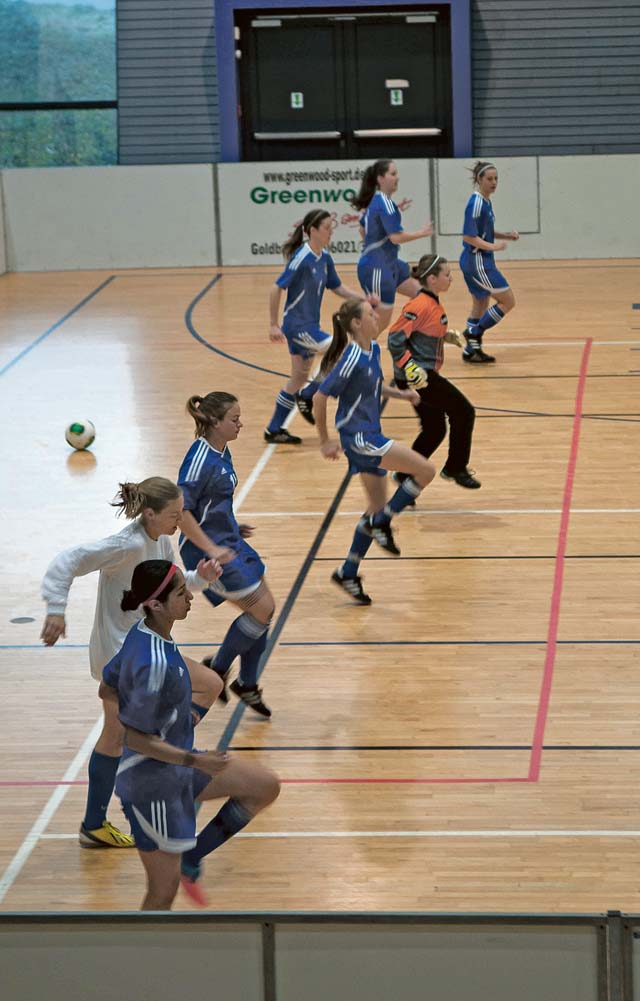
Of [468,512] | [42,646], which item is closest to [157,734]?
[42,646]

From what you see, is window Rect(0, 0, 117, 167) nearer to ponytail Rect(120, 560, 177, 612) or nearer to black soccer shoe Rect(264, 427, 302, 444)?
black soccer shoe Rect(264, 427, 302, 444)

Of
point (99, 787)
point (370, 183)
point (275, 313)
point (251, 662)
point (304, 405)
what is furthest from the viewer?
point (370, 183)

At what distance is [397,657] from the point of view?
858cm

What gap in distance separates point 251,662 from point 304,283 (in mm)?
5693

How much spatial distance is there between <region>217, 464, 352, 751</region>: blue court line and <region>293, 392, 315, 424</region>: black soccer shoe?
3.66 feet

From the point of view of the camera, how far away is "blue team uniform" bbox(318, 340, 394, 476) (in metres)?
9.06

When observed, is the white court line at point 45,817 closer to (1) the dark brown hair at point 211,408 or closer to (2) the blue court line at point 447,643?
(2) the blue court line at point 447,643

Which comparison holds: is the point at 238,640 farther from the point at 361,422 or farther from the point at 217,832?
the point at 361,422

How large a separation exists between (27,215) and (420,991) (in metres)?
19.9

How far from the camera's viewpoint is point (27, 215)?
2264 centimetres

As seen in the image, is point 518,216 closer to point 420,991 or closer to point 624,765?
point 624,765

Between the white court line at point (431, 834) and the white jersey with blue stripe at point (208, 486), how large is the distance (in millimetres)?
1548

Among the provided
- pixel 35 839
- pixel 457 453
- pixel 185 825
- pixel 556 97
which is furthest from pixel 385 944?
pixel 556 97

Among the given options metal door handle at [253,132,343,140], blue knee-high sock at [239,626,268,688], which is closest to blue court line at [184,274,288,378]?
metal door handle at [253,132,343,140]
